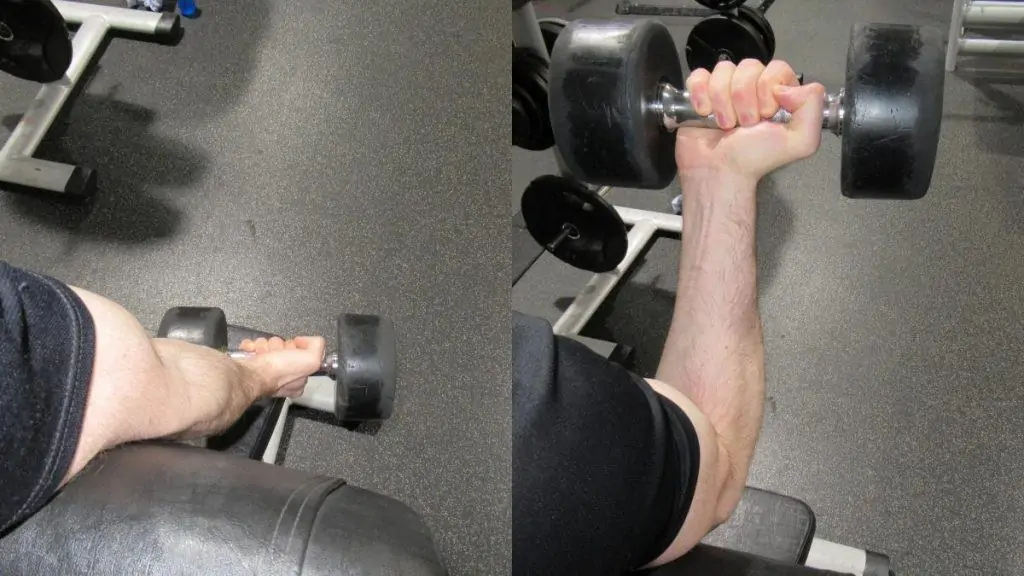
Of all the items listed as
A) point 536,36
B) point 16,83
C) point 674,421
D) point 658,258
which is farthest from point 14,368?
point 16,83

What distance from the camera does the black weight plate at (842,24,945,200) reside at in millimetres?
703

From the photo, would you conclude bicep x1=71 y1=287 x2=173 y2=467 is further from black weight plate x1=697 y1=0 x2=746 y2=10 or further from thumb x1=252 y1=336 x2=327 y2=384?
black weight plate x1=697 y1=0 x2=746 y2=10

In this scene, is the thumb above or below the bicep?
below

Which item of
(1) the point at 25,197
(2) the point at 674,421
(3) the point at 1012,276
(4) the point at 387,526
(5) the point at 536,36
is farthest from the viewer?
(1) the point at 25,197

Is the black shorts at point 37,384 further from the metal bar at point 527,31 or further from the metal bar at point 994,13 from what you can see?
the metal bar at point 994,13

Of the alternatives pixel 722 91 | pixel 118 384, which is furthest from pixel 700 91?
pixel 118 384

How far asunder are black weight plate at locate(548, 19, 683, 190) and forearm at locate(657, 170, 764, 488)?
0.09m

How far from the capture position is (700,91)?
0.78 meters

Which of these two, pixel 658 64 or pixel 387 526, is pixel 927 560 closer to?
pixel 658 64

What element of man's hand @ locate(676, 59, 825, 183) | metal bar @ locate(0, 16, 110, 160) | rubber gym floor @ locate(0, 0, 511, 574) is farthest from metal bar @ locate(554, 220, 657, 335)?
metal bar @ locate(0, 16, 110, 160)

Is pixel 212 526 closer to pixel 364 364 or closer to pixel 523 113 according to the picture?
pixel 364 364

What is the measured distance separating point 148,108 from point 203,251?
0.45m

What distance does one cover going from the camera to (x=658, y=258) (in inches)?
63.3

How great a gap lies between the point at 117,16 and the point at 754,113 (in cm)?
170
